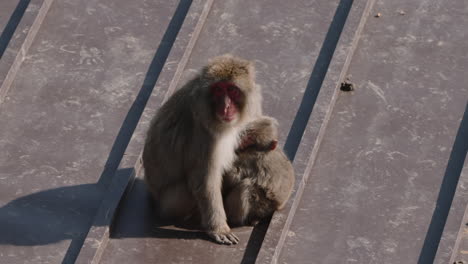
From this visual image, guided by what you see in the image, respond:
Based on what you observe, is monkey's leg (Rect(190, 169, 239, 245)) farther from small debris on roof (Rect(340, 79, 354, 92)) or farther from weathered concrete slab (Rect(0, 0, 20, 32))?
weathered concrete slab (Rect(0, 0, 20, 32))

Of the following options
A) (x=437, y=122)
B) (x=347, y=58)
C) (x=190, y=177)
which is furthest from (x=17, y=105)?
(x=437, y=122)

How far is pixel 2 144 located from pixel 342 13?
3806 millimetres

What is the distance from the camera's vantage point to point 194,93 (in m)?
8.97

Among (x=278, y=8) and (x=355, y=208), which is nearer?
(x=355, y=208)

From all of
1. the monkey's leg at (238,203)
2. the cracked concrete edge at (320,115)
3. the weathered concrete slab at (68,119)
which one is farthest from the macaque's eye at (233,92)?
the weathered concrete slab at (68,119)

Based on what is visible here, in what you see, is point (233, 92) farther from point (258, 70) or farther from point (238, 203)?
point (258, 70)

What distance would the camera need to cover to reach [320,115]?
10.6 m

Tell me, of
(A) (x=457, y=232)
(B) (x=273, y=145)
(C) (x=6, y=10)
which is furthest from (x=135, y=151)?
(A) (x=457, y=232)

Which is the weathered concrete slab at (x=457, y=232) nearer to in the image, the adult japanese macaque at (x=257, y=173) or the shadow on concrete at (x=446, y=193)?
the shadow on concrete at (x=446, y=193)

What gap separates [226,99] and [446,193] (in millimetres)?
2413

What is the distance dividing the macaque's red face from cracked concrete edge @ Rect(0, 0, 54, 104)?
2.79 meters

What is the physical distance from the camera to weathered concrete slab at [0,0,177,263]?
962 cm

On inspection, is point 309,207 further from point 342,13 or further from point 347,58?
point 342,13

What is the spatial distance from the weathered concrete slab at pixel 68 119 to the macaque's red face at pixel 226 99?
63.2 inches
